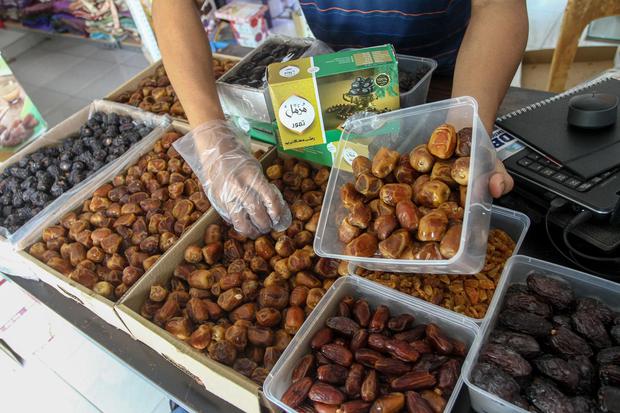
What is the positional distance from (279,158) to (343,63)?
0.39 meters

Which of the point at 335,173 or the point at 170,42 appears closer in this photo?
the point at 335,173

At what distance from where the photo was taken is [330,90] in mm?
1080

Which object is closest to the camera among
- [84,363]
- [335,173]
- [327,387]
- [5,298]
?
[327,387]

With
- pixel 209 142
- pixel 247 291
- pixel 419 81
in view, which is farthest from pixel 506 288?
pixel 209 142

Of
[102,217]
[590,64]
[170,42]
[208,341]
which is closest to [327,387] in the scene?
[208,341]

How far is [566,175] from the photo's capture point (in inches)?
36.1

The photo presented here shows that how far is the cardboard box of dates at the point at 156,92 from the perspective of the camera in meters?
1.64

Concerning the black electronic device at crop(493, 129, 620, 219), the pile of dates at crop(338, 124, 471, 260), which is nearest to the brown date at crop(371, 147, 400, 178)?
the pile of dates at crop(338, 124, 471, 260)

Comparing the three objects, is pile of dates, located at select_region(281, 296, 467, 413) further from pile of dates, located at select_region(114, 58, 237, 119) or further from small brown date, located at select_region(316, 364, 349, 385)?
pile of dates, located at select_region(114, 58, 237, 119)

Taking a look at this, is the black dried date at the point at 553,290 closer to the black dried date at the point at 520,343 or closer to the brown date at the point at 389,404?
the black dried date at the point at 520,343

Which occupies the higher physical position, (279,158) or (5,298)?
(279,158)

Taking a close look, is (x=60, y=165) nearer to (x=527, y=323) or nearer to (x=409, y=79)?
(x=409, y=79)

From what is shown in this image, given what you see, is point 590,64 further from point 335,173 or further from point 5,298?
point 5,298

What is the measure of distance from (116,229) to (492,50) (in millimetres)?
1100
